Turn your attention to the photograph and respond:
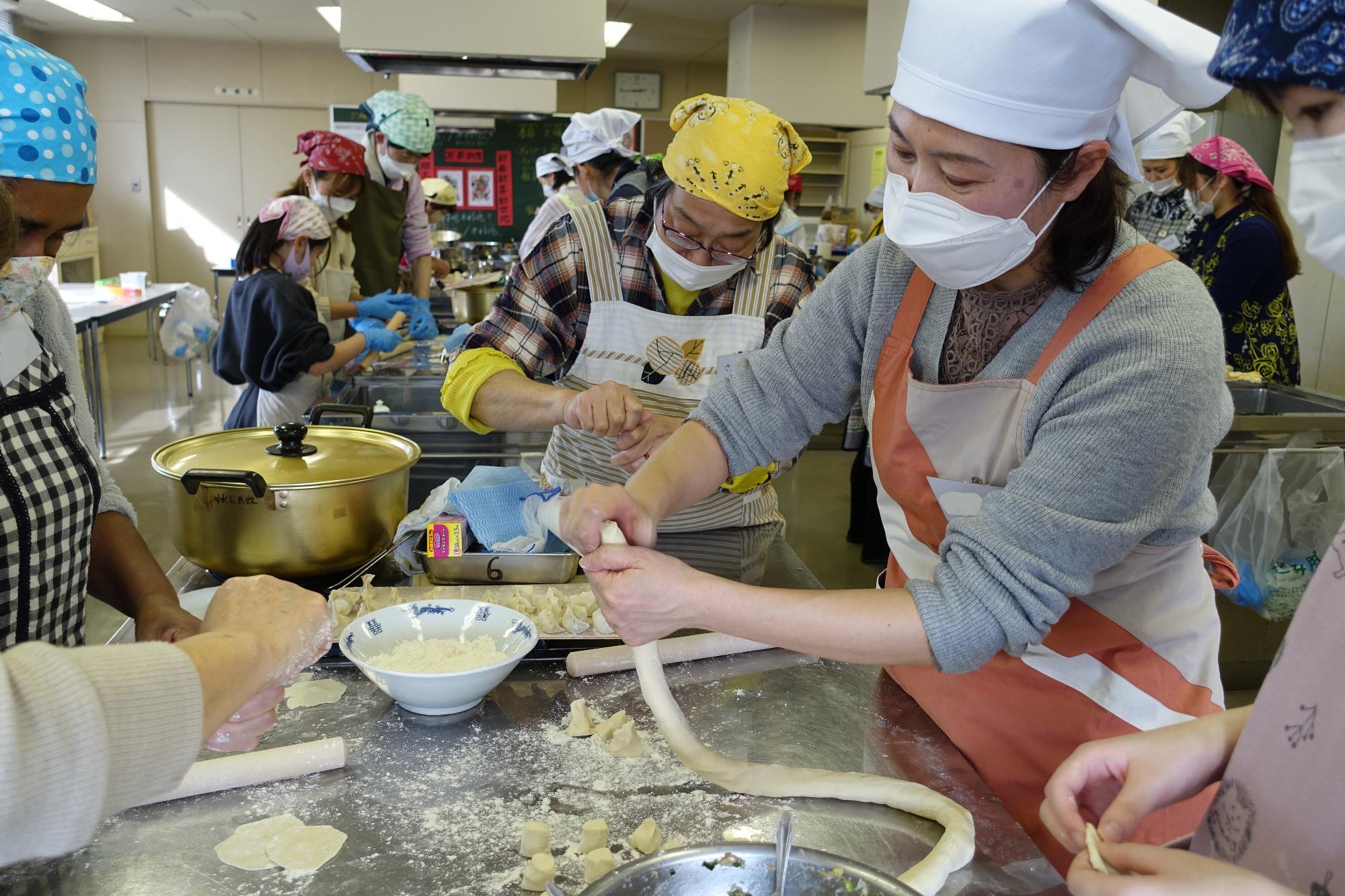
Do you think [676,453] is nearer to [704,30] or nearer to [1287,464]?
[1287,464]

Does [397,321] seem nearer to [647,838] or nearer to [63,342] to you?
[63,342]

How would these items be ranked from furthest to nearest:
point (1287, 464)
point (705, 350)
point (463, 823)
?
point (1287, 464) < point (705, 350) < point (463, 823)

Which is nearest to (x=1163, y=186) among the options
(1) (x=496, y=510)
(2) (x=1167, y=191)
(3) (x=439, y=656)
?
(2) (x=1167, y=191)

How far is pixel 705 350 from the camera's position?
7.14 ft

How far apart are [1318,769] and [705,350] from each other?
4.97ft

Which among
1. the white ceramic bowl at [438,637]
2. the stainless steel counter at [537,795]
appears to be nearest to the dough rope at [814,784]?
the stainless steel counter at [537,795]

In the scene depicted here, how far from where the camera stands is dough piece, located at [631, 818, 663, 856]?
43.1 inches

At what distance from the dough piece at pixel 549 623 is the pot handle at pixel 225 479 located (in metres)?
0.49

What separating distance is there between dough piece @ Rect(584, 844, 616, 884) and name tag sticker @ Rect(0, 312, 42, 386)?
0.93 metres

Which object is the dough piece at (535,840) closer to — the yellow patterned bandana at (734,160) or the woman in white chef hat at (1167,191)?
the yellow patterned bandana at (734,160)

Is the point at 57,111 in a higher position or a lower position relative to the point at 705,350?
higher

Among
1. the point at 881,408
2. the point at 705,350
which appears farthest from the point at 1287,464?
the point at 881,408

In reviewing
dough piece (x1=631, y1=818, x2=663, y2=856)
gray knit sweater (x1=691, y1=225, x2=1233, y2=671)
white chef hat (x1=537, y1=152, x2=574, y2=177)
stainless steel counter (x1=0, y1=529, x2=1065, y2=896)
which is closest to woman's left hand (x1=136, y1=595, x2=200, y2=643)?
stainless steel counter (x1=0, y1=529, x2=1065, y2=896)

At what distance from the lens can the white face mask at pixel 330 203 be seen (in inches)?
162
